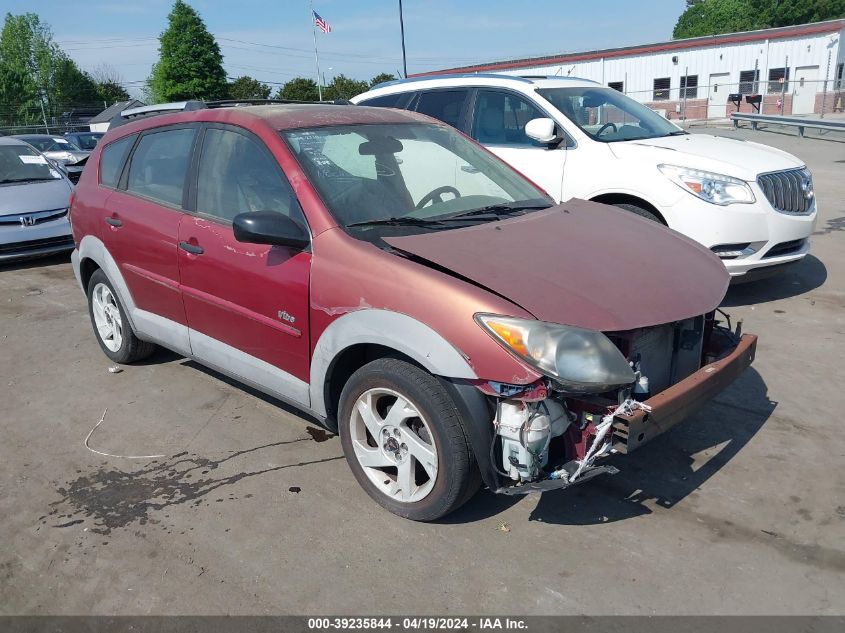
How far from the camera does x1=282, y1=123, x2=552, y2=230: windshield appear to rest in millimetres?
3518

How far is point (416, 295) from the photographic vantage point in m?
2.91

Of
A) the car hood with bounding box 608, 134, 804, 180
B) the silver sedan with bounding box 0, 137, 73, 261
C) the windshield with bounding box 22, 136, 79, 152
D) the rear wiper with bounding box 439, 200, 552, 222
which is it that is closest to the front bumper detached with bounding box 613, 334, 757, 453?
the rear wiper with bounding box 439, 200, 552, 222

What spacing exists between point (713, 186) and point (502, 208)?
8.93ft

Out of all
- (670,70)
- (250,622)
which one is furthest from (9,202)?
(670,70)

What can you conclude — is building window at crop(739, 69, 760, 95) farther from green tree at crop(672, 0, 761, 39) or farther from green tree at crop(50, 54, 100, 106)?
green tree at crop(50, 54, 100, 106)

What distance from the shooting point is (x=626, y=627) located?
253cm

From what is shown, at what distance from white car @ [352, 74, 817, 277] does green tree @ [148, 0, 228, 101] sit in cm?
6128

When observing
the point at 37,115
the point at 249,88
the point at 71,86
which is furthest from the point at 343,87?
the point at 71,86

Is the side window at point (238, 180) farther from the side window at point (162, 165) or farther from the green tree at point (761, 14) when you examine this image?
the green tree at point (761, 14)

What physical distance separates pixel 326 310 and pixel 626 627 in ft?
5.89

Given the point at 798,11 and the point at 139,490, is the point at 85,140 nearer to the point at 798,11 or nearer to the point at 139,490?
the point at 139,490

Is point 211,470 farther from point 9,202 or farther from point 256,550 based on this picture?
point 9,202

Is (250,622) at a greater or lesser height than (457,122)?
lesser

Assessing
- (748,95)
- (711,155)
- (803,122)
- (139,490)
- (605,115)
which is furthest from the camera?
(748,95)
